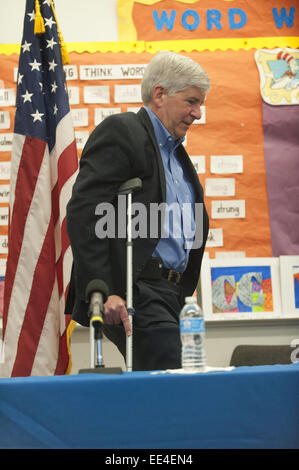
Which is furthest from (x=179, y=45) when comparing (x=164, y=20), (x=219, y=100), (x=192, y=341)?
(x=192, y=341)

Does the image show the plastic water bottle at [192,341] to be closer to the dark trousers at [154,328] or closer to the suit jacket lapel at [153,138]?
the dark trousers at [154,328]

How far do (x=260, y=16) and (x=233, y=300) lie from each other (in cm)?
163

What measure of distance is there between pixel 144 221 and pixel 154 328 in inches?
14.4

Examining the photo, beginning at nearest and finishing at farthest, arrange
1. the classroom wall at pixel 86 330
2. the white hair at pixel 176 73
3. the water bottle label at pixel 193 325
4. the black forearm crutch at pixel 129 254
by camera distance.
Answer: the water bottle label at pixel 193 325, the black forearm crutch at pixel 129 254, the white hair at pixel 176 73, the classroom wall at pixel 86 330

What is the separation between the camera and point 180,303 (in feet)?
7.66

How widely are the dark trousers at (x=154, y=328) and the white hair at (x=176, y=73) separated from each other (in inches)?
29.1

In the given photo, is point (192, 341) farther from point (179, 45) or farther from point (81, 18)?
point (81, 18)

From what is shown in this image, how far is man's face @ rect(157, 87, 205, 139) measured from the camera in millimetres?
2383

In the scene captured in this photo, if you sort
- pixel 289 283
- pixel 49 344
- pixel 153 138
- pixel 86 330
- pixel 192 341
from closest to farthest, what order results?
1. pixel 192 341
2. pixel 153 138
3. pixel 49 344
4. pixel 86 330
5. pixel 289 283

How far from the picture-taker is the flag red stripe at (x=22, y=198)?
3.05 meters

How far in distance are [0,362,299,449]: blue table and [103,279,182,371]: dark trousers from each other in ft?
2.47

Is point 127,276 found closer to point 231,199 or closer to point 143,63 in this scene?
point 231,199

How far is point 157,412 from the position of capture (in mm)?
1259

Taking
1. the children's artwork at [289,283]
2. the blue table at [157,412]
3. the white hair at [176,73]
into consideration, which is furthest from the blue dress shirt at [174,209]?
the children's artwork at [289,283]
